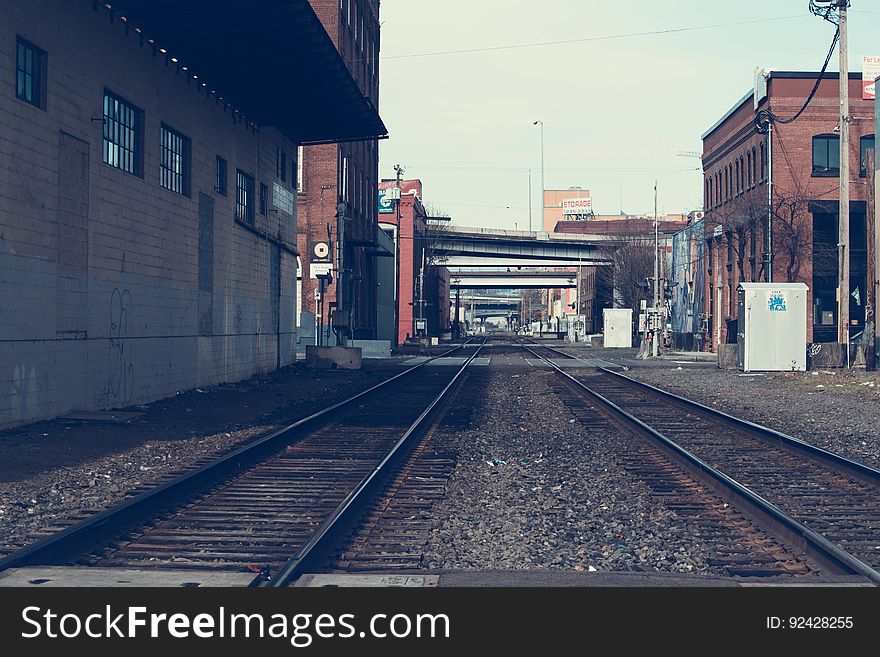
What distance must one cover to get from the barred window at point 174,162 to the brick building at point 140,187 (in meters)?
0.06

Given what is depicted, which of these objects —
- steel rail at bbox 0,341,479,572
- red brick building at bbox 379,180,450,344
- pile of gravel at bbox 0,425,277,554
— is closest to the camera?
steel rail at bbox 0,341,479,572

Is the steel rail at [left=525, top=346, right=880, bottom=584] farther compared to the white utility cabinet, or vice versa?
the white utility cabinet

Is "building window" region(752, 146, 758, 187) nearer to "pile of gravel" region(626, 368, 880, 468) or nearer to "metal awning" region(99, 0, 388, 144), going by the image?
"pile of gravel" region(626, 368, 880, 468)

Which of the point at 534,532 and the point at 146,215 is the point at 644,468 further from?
the point at 146,215

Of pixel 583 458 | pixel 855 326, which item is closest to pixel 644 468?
pixel 583 458

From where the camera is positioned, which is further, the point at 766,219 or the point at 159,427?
the point at 766,219

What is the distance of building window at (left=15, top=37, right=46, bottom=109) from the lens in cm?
1459

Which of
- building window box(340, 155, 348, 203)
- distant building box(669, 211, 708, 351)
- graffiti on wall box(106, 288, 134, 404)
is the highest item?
building window box(340, 155, 348, 203)

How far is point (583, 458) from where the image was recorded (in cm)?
1218

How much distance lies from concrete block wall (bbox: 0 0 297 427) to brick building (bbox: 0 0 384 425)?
0.04m

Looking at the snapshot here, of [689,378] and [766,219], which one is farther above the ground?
[766,219]

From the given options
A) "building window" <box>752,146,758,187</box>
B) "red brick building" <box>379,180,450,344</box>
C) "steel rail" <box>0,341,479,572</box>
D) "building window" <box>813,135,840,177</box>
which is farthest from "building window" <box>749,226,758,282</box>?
"steel rail" <box>0,341,479,572</box>

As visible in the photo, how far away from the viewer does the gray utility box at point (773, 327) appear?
31828mm

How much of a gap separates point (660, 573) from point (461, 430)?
30.7 ft
